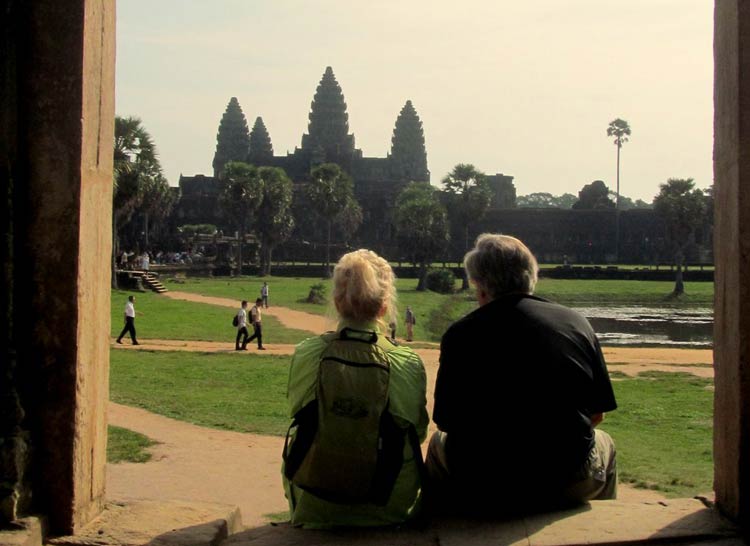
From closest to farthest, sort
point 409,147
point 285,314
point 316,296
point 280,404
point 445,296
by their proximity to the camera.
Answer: point 280,404, point 285,314, point 316,296, point 445,296, point 409,147

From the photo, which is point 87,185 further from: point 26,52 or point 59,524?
point 59,524

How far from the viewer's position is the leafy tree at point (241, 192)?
144 feet

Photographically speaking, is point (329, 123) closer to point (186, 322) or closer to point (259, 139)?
point (259, 139)

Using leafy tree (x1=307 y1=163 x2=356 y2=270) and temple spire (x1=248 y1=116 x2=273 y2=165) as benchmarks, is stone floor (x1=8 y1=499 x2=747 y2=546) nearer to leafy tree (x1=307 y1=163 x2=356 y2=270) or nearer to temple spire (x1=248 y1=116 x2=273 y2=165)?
leafy tree (x1=307 y1=163 x2=356 y2=270)

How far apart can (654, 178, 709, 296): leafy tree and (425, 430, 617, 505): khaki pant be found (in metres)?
39.7

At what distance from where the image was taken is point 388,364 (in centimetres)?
329

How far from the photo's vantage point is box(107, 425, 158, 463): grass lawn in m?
7.49

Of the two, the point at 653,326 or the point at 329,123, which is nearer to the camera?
the point at 653,326

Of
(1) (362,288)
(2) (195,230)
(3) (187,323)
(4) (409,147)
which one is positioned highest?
(4) (409,147)

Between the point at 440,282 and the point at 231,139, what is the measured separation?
42849 millimetres

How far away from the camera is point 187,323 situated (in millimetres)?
21406

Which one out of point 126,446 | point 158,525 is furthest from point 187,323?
point 158,525

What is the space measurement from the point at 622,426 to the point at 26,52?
7.68 meters

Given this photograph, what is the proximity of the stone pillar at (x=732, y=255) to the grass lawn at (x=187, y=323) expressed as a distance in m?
15.6
